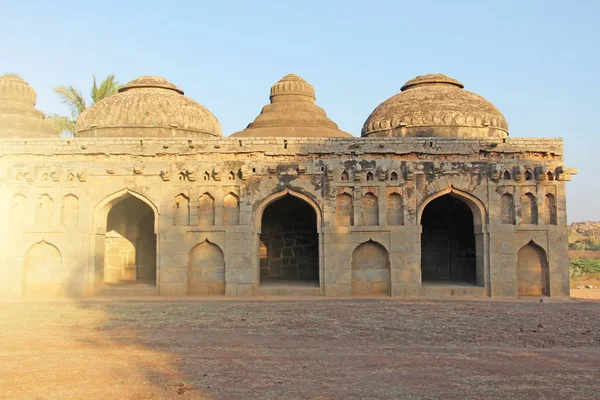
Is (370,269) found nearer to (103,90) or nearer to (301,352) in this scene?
(301,352)

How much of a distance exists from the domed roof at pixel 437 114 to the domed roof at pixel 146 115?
5.50m

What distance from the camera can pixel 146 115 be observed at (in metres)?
18.7

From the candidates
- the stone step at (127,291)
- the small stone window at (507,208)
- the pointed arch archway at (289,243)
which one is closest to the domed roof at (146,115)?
the pointed arch archway at (289,243)

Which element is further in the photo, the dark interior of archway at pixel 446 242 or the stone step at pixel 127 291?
the dark interior of archway at pixel 446 242

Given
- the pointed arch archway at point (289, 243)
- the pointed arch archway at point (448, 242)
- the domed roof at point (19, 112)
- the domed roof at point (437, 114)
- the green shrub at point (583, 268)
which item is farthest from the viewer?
the green shrub at point (583, 268)

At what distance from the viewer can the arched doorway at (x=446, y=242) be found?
18375 mm

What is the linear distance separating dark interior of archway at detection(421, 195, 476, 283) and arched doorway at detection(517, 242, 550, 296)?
2.72m

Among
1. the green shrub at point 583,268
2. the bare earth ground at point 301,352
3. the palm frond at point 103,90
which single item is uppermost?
the palm frond at point 103,90

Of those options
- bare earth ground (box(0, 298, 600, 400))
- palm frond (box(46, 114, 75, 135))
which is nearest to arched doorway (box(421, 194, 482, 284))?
bare earth ground (box(0, 298, 600, 400))

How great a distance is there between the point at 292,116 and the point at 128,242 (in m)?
6.79

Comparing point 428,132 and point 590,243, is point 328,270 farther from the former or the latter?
point 590,243

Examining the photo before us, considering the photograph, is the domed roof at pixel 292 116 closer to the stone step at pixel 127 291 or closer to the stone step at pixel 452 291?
the stone step at pixel 127 291

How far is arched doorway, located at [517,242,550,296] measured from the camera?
15.5m

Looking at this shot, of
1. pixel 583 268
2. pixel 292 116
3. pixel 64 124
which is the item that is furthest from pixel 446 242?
pixel 64 124
